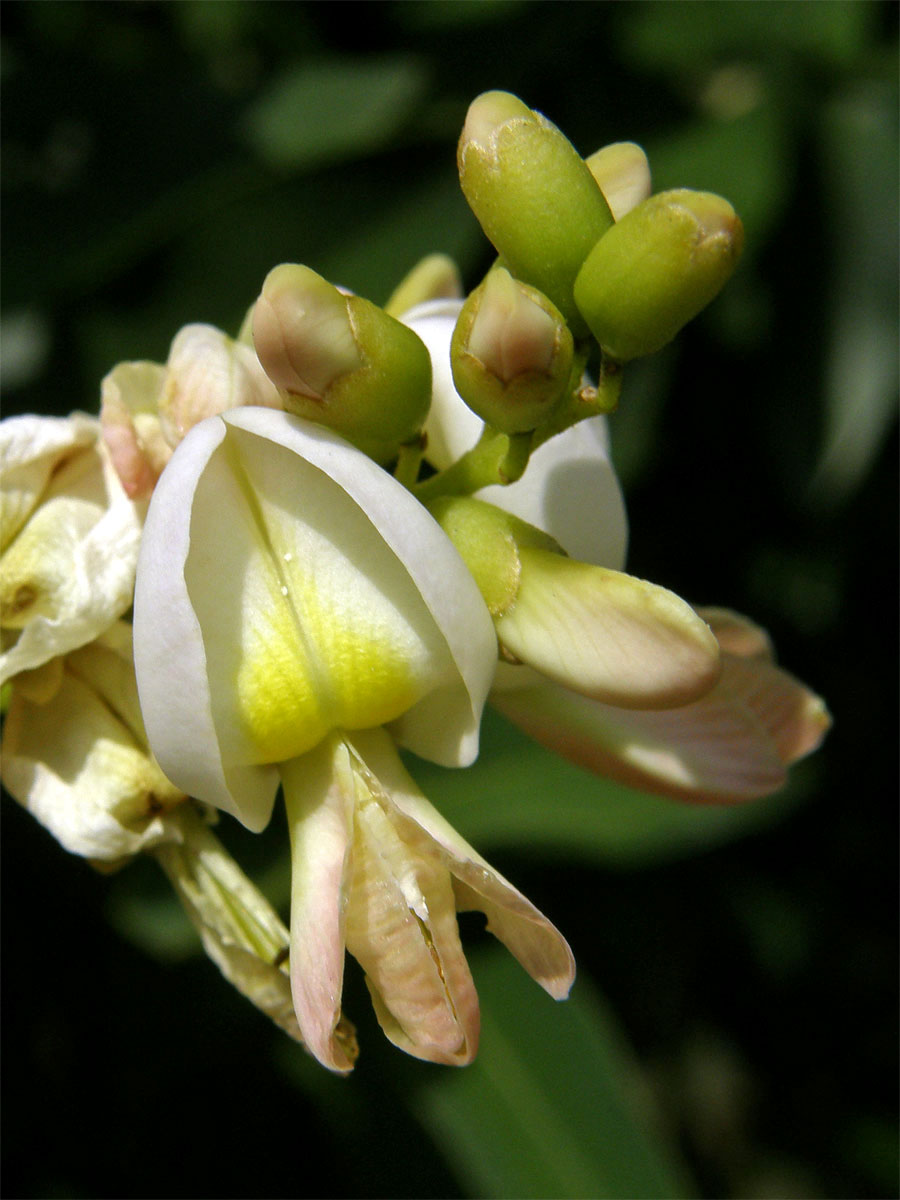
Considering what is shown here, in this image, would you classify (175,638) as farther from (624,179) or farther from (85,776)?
(624,179)

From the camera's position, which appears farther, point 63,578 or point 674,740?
point 674,740

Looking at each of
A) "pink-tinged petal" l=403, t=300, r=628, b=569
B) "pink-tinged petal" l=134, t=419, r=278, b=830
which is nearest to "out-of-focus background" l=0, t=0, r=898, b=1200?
"pink-tinged petal" l=403, t=300, r=628, b=569

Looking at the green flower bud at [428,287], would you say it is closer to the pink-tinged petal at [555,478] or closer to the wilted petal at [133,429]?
the pink-tinged petal at [555,478]

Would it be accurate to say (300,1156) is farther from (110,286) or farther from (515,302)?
(515,302)

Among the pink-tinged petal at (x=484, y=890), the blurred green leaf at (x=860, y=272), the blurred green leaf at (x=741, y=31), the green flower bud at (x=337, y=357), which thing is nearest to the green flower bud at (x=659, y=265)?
the green flower bud at (x=337, y=357)

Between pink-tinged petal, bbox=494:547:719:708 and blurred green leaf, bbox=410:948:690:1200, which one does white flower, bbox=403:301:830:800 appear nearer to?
pink-tinged petal, bbox=494:547:719:708

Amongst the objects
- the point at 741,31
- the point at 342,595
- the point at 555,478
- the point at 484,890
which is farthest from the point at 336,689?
the point at 741,31
